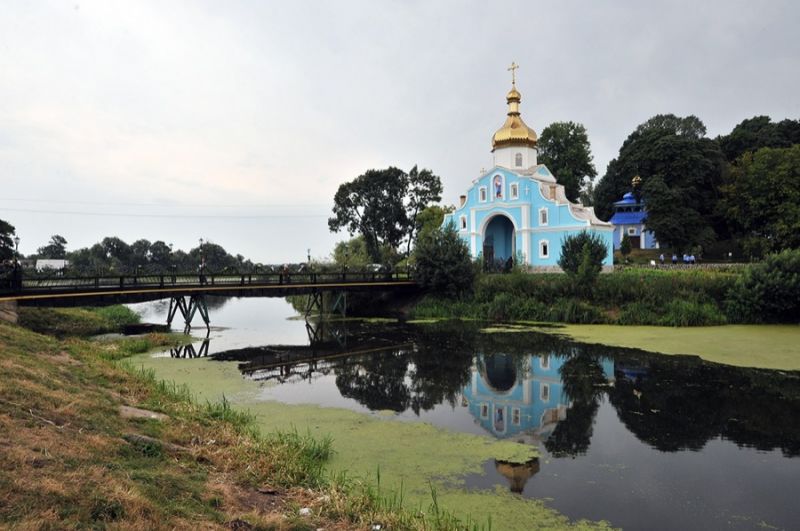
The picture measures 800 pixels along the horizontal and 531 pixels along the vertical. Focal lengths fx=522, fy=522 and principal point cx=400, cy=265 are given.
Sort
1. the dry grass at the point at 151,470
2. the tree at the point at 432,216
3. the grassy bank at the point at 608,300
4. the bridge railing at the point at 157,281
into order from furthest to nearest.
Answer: the tree at the point at 432,216 < the grassy bank at the point at 608,300 < the bridge railing at the point at 157,281 < the dry grass at the point at 151,470

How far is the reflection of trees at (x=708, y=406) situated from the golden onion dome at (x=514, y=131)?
89.3ft

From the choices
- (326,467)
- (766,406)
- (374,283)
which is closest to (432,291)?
(374,283)

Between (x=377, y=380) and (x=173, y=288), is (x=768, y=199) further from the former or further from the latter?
(x=173, y=288)

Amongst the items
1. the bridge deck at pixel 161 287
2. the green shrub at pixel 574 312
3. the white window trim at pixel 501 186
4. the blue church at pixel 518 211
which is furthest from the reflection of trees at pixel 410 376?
the white window trim at pixel 501 186

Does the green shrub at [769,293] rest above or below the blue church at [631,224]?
below

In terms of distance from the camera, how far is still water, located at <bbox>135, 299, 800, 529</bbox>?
699cm

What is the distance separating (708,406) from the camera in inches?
448

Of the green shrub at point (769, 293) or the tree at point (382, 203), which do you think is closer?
the green shrub at point (769, 293)

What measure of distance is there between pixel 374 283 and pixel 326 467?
23688 millimetres

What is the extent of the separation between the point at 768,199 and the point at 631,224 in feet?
42.9

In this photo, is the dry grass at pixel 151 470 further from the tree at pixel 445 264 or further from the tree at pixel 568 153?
the tree at pixel 568 153

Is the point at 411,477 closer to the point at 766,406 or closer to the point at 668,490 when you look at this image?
the point at 668,490

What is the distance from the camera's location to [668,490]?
7.20 meters

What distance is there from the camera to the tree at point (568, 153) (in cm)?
4891
